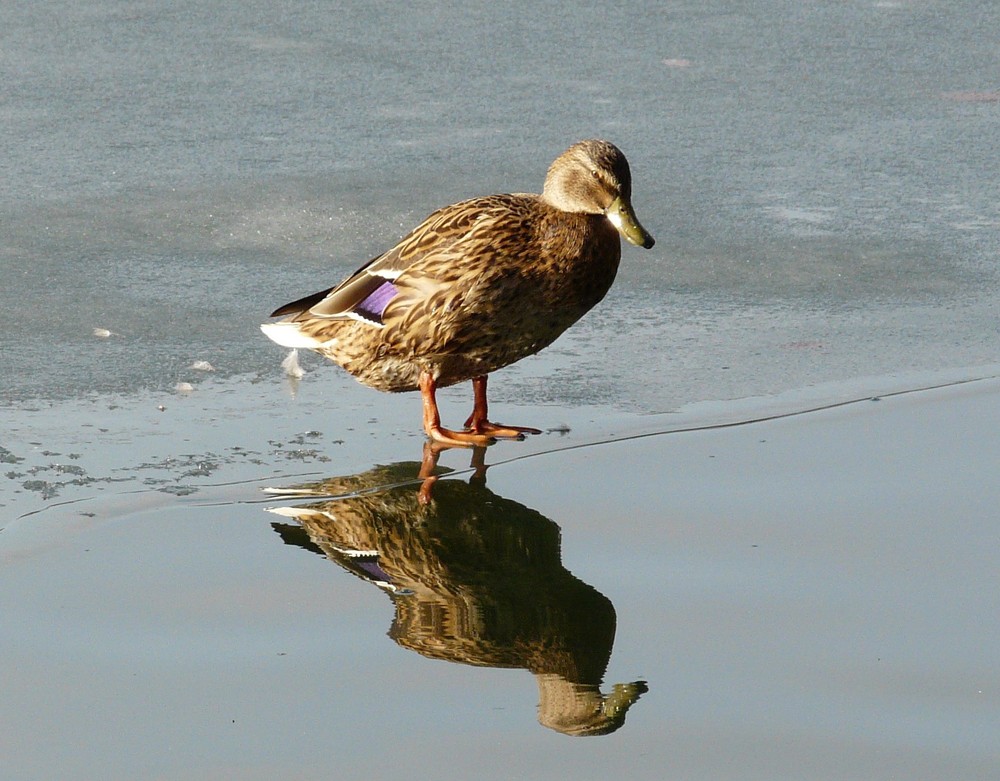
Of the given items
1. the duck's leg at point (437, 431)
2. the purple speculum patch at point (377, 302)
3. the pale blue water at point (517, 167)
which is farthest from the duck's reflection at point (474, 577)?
the pale blue water at point (517, 167)

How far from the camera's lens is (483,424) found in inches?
173

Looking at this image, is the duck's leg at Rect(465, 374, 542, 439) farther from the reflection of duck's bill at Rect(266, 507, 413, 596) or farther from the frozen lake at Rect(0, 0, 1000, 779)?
the reflection of duck's bill at Rect(266, 507, 413, 596)

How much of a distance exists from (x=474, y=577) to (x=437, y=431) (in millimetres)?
974

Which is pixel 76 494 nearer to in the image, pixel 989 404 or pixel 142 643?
pixel 142 643

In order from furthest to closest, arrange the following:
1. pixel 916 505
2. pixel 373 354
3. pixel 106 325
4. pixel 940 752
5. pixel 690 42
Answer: pixel 690 42
pixel 106 325
pixel 373 354
pixel 916 505
pixel 940 752

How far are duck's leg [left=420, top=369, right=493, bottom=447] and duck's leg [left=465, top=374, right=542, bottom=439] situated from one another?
0.02m

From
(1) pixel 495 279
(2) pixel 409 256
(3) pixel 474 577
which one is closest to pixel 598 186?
(1) pixel 495 279

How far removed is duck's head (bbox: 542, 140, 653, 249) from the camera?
4281mm

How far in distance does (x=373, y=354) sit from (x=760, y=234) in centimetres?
206

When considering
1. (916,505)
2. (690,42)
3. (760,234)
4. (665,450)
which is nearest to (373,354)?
(665,450)

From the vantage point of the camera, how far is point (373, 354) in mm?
4496

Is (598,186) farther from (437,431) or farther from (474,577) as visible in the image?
(474,577)

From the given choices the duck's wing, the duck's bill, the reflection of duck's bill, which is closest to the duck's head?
the duck's bill

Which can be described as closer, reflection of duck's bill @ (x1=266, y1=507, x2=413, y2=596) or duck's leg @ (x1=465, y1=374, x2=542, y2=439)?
reflection of duck's bill @ (x1=266, y1=507, x2=413, y2=596)
